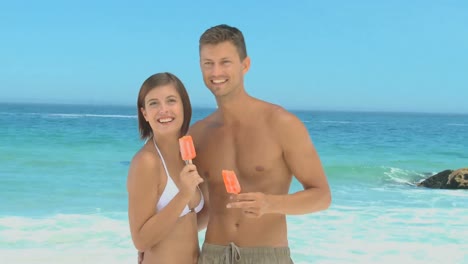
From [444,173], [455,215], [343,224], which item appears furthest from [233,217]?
[444,173]

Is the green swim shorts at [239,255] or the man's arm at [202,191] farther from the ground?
the man's arm at [202,191]

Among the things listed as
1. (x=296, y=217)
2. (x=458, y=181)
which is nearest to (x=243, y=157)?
(x=296, y=217)

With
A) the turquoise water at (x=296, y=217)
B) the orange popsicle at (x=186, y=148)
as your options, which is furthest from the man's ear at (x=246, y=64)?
the turquoise water at (x=296, y=217)

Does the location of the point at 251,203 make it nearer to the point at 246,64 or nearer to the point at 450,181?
the point at 246,64

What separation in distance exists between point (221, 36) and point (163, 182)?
0.76 metres

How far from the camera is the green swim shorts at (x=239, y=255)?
10.3 ft

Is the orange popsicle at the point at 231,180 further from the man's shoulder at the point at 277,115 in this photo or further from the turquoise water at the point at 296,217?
the turquoise water at the point at 296,217

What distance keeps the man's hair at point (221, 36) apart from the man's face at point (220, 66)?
0.02m

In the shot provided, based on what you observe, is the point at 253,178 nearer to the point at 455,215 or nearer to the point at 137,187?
the point at 137,187

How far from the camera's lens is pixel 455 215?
11.1 meters

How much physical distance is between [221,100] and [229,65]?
0.70 ft

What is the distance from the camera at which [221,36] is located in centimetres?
308

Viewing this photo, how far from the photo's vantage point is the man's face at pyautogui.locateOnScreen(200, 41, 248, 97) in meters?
3.08

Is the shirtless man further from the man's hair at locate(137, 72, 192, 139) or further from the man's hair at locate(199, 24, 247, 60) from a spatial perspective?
the man's hair at locate(137, 72, 192, 139)
